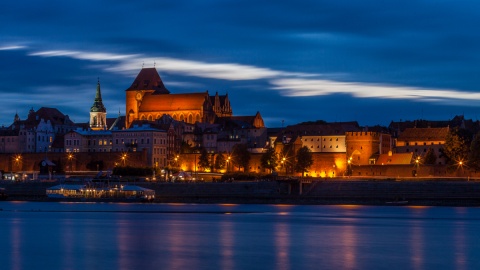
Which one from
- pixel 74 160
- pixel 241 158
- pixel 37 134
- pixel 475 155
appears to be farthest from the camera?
pixel 37 134

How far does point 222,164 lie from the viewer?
122438mm

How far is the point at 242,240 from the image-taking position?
147ft

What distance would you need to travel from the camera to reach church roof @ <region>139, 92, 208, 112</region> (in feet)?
511

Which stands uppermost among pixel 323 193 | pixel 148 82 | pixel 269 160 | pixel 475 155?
pixel 148 82

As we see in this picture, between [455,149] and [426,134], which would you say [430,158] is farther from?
[426,134]

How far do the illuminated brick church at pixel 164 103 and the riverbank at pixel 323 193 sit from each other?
58684mm

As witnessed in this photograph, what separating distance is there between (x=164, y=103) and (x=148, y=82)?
33.0 feet

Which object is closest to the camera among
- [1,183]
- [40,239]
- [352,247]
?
[352,247]

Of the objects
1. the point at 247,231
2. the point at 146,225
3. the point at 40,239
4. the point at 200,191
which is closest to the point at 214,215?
the point at 146,225

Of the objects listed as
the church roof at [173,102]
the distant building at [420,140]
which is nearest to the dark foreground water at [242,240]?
the distant building at [420,140]

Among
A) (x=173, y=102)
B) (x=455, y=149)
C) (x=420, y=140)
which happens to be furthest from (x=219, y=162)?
(x=173, y=102)

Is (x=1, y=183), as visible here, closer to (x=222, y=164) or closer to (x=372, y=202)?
(x=222, y=164)

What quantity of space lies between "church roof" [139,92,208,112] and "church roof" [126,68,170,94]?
4794mm

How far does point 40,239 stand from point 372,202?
40906 millimetres
